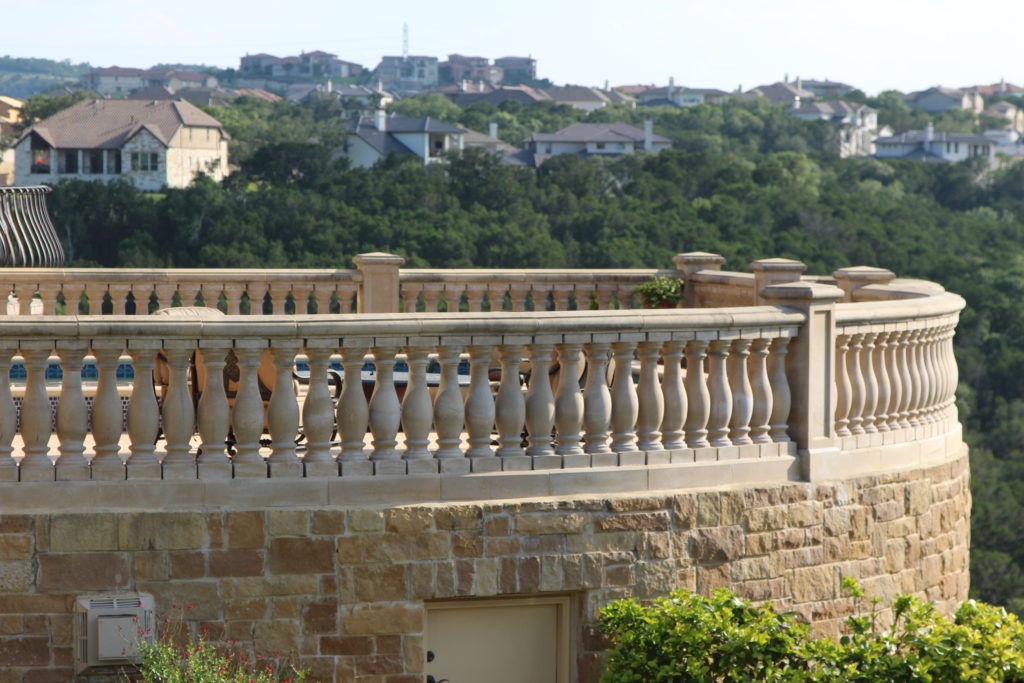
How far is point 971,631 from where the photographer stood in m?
6.71

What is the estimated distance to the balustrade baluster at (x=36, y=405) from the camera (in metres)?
6.66

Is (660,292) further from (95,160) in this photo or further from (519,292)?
(95,160)

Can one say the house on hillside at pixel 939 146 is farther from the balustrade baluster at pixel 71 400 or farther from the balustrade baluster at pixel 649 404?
the balustrade baluster at pixel 71 400

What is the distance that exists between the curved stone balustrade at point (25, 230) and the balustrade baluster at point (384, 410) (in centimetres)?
668

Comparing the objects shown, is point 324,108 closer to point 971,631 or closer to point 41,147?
point 41,147

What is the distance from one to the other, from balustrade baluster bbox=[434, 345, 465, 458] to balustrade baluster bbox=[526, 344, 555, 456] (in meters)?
0.34

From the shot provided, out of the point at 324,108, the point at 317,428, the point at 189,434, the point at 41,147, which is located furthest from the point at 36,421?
the point at 324,108

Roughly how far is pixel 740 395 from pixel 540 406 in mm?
1132

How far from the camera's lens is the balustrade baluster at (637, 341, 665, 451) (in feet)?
24.4

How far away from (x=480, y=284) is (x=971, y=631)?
21.7ft

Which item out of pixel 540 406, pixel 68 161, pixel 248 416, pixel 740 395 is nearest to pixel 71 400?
pixel 248 416

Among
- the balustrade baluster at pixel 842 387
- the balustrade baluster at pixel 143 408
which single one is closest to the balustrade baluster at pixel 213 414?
→ the balustrade baluster at pixel 143 408

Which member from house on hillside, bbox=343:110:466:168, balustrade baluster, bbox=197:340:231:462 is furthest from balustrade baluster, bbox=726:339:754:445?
house on hillside, bbox=343:110:466:168

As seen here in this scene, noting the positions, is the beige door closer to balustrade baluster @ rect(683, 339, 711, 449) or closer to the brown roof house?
balustrade baluster @ rect(683, 339, 711, 449)
